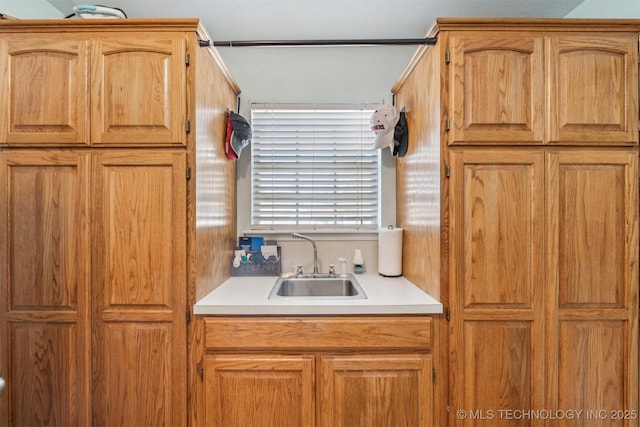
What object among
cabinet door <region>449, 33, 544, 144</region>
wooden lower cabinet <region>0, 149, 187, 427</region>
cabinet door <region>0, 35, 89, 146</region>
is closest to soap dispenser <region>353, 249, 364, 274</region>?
cabinet door <region>449, 33, 544, 144</region>

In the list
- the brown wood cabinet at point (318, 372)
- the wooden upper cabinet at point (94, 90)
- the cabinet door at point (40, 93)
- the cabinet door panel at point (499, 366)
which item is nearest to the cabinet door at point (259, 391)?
the brown wood cabinet at point (318, 372)

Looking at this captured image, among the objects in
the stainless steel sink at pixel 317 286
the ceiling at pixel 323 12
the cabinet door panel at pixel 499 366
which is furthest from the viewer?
the stainless steel sink at pixel 317 286

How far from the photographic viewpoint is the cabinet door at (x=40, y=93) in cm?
137

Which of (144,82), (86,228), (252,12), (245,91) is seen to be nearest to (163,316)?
(86,228)

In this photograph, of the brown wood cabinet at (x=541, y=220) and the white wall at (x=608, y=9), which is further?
the white wall at (x=608, y=9)

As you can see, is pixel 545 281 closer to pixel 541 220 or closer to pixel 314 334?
pixel 541 220

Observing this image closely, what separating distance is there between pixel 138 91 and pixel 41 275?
3.15ft

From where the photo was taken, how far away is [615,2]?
167 centimetres

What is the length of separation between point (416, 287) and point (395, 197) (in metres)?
0.71

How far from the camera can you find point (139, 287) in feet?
4.49

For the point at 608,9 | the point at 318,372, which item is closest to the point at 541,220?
the point at 318,372

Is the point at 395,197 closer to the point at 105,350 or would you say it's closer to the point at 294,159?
the point at 294,159

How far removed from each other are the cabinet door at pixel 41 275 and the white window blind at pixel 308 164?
1.04 metres

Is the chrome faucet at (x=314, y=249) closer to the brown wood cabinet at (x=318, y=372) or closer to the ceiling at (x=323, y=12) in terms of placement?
the brown wood cabinet at (x=318, y=372)
